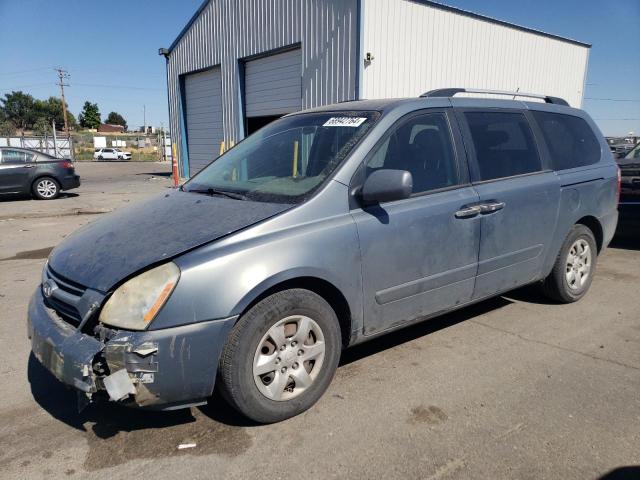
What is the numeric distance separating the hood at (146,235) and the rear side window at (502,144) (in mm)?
1731

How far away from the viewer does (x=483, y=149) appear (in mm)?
3707

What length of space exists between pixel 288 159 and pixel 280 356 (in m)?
1.44

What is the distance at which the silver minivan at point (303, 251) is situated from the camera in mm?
2369

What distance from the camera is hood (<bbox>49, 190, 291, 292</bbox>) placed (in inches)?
98.6

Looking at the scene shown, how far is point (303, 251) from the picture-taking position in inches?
106

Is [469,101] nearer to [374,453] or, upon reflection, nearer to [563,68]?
[374,453]

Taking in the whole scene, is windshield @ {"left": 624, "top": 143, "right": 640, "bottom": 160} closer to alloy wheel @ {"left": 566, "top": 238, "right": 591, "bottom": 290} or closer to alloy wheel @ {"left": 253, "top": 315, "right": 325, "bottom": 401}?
alloy wheel @ {"left": 566, "top": 238, "right": 591, "bottom": 290}

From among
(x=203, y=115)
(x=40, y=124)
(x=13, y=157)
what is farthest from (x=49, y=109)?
(x=13, y=157)

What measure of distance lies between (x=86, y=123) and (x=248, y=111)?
92441 mm

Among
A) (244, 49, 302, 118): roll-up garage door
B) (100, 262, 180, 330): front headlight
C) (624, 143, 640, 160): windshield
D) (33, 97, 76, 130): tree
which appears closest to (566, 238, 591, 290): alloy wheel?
(100, 262, 180, 330): front headlight

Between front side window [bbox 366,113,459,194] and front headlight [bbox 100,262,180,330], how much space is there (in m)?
1.45

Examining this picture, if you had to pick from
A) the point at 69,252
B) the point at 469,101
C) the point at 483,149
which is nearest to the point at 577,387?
the point at 483,149

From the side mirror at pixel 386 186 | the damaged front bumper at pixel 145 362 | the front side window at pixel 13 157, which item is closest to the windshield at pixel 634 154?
the side mirror at pixel 386 186

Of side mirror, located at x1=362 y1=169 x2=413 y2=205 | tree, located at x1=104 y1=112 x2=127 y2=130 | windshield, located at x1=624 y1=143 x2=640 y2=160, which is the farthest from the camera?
tree, located at x1=104 y1=112 x2=127 y2=130
